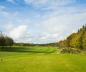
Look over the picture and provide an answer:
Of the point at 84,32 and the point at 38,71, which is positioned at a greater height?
the point at 84,32

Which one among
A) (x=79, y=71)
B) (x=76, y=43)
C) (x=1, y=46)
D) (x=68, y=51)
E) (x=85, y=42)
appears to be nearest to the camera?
(x=79, y=71)

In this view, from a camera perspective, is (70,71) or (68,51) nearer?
(70,71)

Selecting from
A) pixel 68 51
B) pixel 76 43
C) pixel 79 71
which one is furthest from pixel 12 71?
pixel 76 43

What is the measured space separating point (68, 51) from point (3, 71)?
225 ft

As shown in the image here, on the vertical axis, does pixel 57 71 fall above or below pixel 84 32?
below

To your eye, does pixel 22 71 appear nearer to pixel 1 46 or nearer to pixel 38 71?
pixel 38 71

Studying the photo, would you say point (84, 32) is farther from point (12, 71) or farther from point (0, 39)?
point (12, 71)

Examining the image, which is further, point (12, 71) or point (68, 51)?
point (68, 51)

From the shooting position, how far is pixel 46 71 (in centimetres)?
2975

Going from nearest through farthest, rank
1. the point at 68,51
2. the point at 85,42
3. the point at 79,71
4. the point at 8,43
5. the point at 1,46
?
the point at 79,71, the point at 68,51, the point at 85,42, the point at 1,46, the point at 8,43

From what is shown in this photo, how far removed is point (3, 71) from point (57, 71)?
6054 mm

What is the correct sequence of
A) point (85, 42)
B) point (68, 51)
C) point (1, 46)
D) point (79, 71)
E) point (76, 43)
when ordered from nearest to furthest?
point (79, 71)
point (68, 51)
point (85, 42)
point (76, 43)
point (1, 46)

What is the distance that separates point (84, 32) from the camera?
5330 inches

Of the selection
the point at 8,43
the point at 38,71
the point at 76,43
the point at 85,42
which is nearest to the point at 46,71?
the point at 38,71
